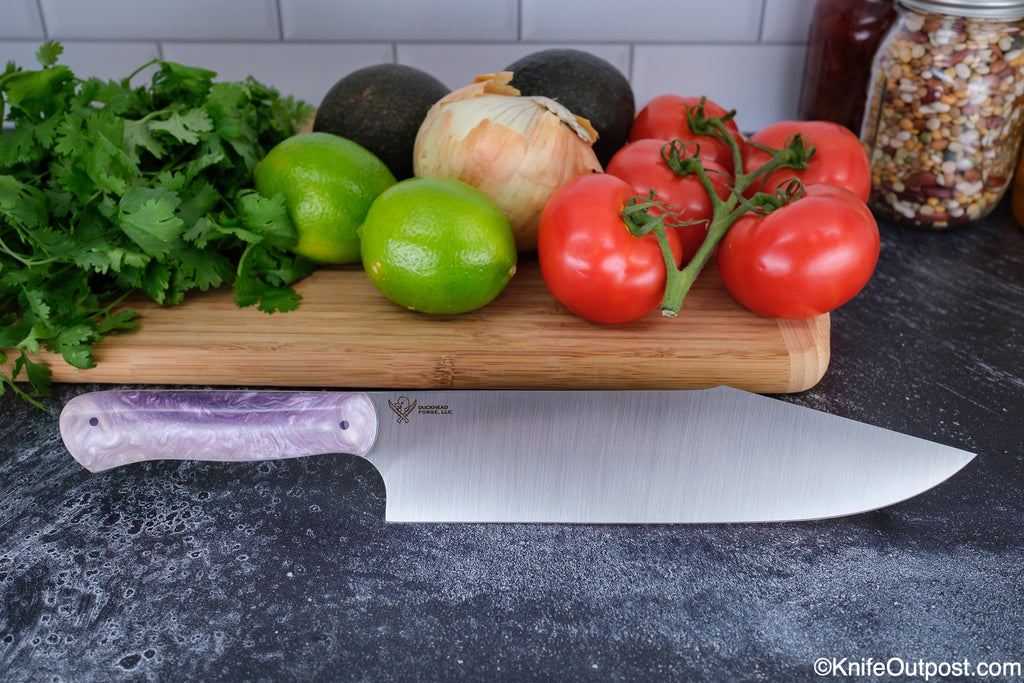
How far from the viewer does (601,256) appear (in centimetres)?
70

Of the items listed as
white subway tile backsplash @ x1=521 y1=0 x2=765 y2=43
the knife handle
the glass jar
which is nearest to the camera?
the knife handle

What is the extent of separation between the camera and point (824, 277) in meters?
0.70

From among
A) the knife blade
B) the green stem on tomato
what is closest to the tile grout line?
the knife blade

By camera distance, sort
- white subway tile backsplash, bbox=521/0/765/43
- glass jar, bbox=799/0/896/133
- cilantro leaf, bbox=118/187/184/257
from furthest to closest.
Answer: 1. white subway tile backsplash, bbox=521/0/765/43
2. glass jar, bbox=799/0/896/133
3. cilantro leaf, bbox=118/187/184/257

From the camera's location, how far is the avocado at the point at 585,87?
0.94 metres

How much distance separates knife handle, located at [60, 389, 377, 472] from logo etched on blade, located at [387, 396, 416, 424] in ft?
0.06

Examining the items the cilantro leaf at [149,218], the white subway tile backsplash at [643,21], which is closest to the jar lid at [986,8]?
the white subway tile backsplash at [643,21]

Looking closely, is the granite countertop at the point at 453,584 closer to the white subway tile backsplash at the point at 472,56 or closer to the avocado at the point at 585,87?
the avocado at the point at 585,87

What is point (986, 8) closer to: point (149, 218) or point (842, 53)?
point (842, 53)

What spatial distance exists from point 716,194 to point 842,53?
1.64 feet

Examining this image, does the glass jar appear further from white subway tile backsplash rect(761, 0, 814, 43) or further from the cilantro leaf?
the cilantro leaf

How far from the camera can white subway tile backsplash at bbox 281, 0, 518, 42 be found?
1.23 metres

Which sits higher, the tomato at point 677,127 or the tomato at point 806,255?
the tomato at point 677,127

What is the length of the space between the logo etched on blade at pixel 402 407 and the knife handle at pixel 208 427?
19mm
